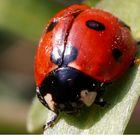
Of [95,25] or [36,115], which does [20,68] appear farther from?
[95,25]

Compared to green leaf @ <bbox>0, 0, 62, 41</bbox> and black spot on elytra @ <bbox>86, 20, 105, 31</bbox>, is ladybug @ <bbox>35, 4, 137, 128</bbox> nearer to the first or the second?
black spot on elytra @ <bbox>86, 20, 105, 31</bbox>

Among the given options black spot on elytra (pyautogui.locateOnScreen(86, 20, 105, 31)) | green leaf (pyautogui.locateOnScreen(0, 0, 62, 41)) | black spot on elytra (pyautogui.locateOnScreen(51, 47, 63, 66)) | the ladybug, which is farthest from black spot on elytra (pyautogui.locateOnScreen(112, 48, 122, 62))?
green leaf (pyautogui.locateOnScreen(0, 0, 62, 41))

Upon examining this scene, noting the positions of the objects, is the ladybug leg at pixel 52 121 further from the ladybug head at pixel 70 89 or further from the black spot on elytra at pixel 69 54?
the black spot on elytra at pixel 69 54

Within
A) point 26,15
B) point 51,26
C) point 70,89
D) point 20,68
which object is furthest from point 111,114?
point 20,68

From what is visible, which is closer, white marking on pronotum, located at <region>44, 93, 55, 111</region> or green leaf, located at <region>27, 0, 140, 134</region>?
green leaf, located at <region>27, 0, 140, 134</region>

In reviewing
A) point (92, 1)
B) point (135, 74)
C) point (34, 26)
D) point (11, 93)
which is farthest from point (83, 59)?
point (11, 93)

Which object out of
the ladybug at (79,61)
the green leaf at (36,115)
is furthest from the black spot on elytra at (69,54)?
the green leaf at (36,115)
